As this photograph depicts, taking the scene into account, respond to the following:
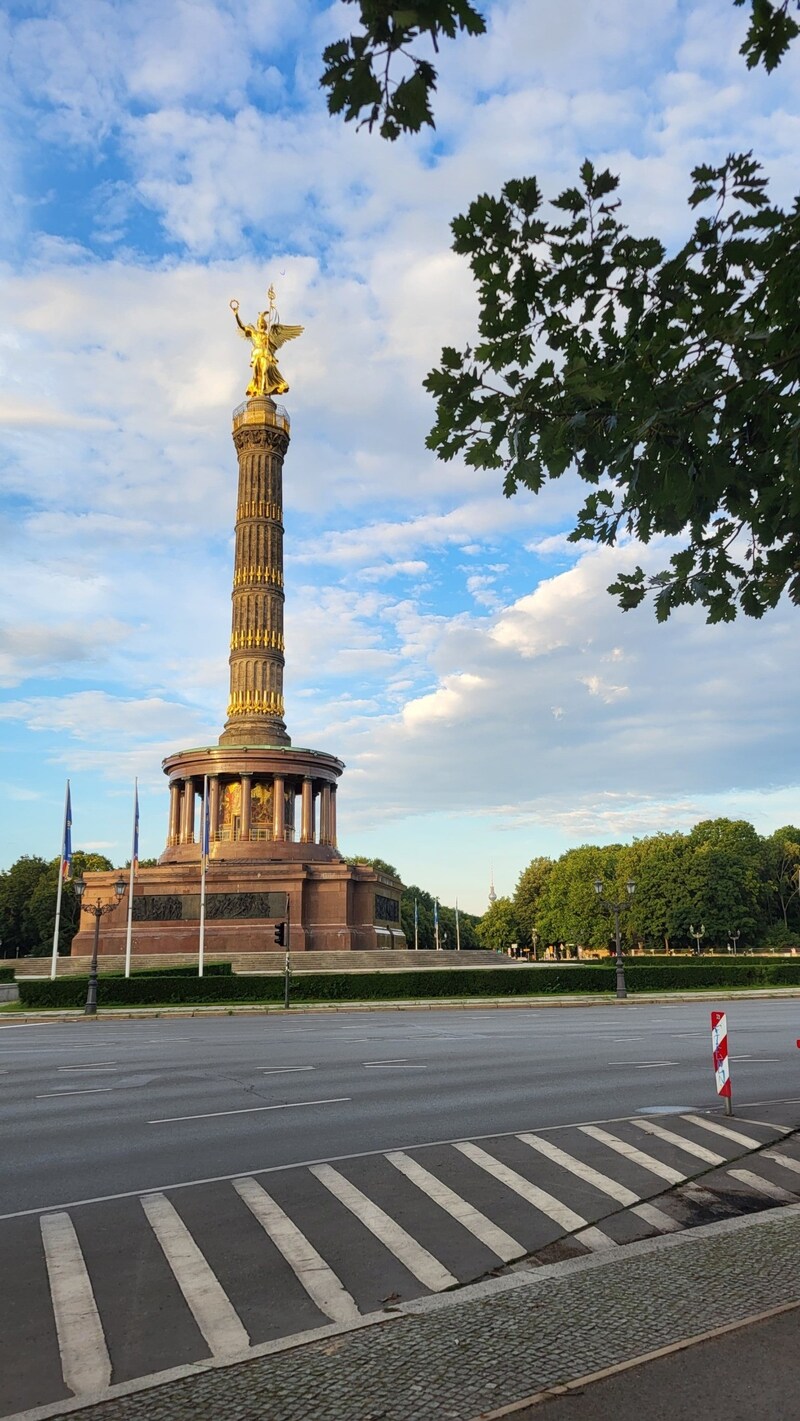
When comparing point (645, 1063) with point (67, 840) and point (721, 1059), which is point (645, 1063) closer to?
point (721, 1059)

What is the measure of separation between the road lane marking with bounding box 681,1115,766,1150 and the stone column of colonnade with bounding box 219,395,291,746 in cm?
5244

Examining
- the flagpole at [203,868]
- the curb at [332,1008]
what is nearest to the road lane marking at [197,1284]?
the curb at [332,1008]

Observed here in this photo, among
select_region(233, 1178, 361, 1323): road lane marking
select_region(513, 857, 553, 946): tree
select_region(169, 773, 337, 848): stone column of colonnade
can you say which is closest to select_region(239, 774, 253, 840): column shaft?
select_region(169, 773, 337, 848): stone column of colonnade

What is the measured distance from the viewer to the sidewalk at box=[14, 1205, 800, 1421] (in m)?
4.78

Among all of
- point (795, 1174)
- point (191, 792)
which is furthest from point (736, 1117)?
point (191, 792)

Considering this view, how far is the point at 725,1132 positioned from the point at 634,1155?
5.55ft

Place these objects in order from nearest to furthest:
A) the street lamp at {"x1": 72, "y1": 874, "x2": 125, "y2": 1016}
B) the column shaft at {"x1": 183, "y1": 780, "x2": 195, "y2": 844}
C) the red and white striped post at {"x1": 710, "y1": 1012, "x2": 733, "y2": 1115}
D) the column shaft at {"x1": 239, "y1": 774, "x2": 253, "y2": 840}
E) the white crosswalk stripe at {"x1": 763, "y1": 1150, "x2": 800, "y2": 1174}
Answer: the white crosswalk stripe at {"x1": 763, "y1": 1150, "x2": 800, "y2": 1174}, the red and white striped post at {"x1": 710, "y1": 1012, "x2": 733, "y2": 1115}, the street lamp at {"x1": 72, "y1": 874, "x2": 125, "y2": 1016}, the column shaft at {"x1": 239, "y1": 774, "x2": 253, "y2": 840}, the column shaft at {"x1": 183, "y1": 780, "x2": 195, "y2": 844}

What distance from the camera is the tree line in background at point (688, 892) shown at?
92625mm

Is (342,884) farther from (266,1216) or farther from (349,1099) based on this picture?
(266,1216)

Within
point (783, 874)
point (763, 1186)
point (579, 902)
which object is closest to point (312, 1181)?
point (763, 1186)

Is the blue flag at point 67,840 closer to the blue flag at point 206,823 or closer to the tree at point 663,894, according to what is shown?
the blue flag at point 206,823

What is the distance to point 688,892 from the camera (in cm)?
9388

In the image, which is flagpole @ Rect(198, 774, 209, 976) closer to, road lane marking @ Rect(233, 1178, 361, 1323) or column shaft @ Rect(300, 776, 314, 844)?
→ column shaft @ Rect(300, 776, 314, 844)

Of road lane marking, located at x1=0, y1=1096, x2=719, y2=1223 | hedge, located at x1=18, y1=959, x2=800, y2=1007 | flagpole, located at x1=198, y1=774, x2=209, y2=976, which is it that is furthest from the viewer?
flagpole, located at x1=198, y1=774, x2=209, y2=976
